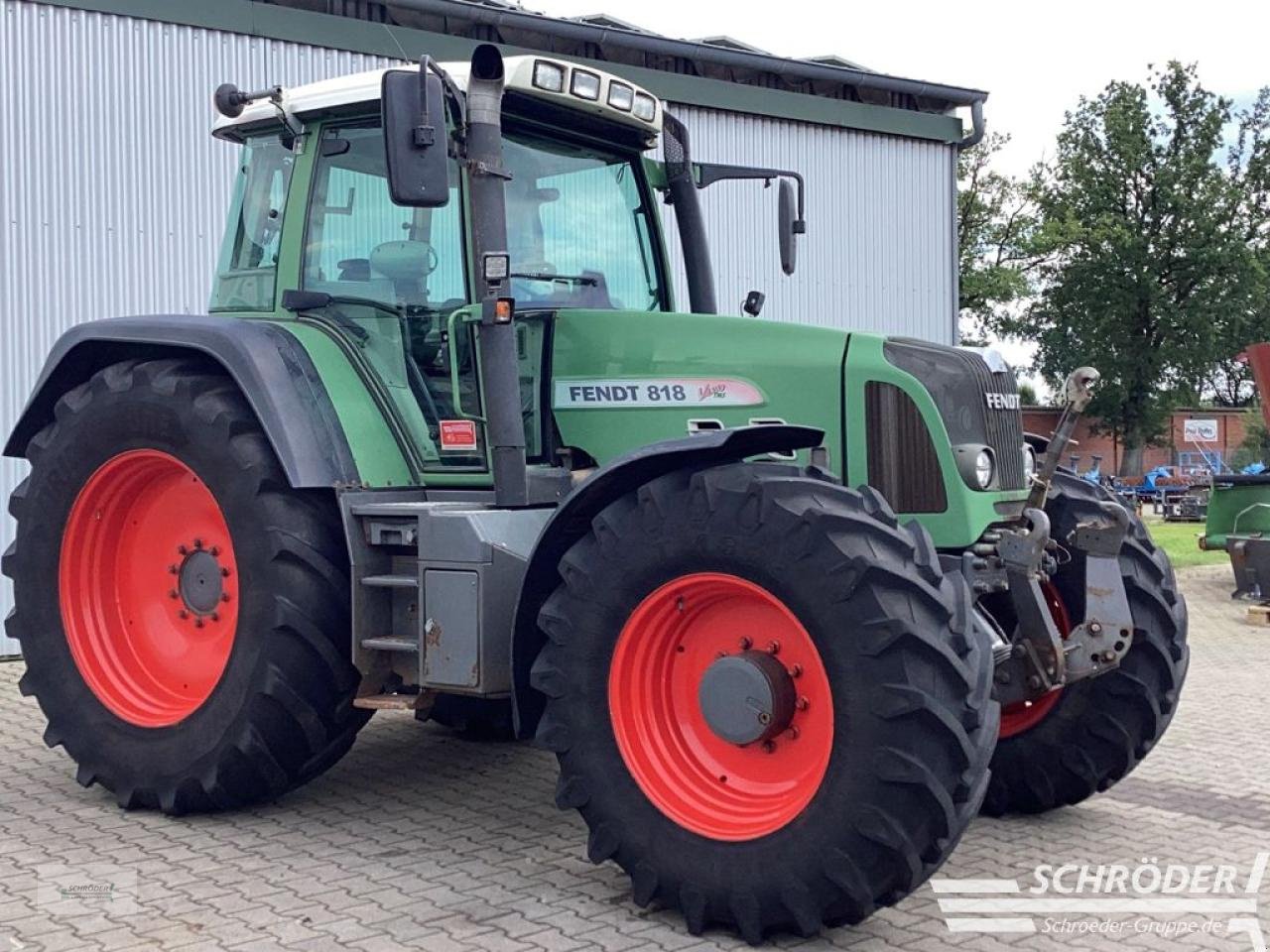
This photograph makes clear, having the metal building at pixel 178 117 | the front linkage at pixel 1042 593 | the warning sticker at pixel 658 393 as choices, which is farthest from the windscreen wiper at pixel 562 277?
the metal building at pixel 178 117

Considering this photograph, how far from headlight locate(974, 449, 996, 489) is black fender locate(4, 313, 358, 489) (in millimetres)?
2261

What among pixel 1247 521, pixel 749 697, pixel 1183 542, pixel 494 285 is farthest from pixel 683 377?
pixel 1183 542

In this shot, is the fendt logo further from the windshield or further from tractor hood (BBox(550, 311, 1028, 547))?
the windshield

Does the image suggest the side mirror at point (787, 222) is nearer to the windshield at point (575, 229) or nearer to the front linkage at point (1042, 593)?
the windshield at point (575, 229)

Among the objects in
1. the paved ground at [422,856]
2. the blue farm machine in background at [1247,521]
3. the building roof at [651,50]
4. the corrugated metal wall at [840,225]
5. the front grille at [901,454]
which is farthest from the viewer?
the blue farm machine in background at [1247,521]

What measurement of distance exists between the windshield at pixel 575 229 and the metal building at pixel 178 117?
11.7 feet

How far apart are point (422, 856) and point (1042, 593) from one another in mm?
2412

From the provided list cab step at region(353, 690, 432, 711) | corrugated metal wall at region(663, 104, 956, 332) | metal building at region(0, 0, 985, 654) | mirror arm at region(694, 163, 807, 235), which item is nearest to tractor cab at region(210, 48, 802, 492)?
mirror arm at region(694, 163, 807, 235)

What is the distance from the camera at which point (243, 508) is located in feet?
17.0

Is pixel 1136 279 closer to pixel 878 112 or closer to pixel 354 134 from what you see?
pixel 878 112

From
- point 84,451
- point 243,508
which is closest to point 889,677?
point 243,508

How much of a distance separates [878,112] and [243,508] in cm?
1025

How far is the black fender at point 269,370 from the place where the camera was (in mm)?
5109

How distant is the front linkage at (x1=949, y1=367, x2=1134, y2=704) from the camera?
4832mm
